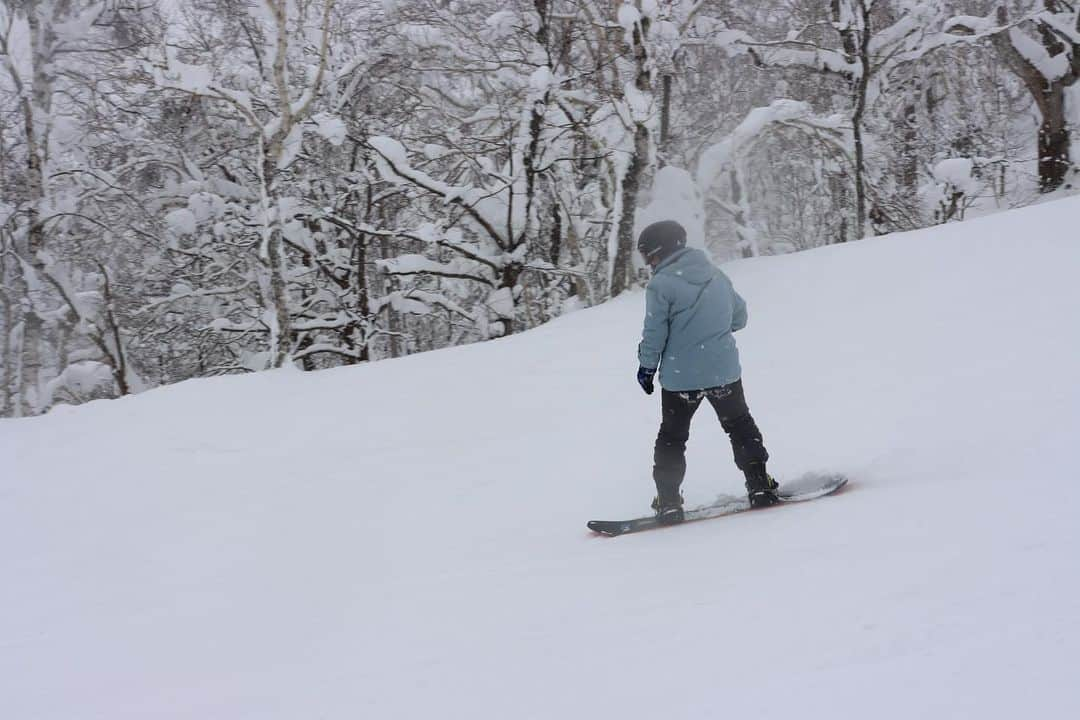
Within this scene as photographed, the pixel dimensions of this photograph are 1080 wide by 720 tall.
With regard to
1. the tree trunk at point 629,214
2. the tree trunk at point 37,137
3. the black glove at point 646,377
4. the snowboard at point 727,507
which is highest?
the tree trunk at point 37,137

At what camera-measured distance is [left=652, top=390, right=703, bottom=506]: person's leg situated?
4.22 metres

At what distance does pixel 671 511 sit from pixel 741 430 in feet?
1.90

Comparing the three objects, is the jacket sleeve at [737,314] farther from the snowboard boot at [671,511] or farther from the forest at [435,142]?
the forest at [435,142]

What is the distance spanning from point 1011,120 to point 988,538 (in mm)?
17370

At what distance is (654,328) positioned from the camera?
4.11 meters

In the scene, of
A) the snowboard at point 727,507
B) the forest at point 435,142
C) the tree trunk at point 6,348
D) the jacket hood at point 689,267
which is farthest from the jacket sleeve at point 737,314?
the tree trunk at point 6,348

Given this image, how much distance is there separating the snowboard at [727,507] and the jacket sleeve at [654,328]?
863 millimetres

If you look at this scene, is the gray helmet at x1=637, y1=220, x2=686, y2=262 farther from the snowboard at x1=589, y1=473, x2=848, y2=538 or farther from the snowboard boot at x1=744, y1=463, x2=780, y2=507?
the snowboard at x1=589, y1=473, x2=848, y2=538

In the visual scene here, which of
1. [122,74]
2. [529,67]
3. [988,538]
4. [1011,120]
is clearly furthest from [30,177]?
[1011,120]

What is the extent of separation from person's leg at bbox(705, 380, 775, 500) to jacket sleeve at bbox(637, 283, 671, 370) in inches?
13.3

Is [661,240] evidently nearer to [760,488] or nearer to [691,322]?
[691,322]

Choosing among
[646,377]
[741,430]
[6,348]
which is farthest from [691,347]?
[6,348]

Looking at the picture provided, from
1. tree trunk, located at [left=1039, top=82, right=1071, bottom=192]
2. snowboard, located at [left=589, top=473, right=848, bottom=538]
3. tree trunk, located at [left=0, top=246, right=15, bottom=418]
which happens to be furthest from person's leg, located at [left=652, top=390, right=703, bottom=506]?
tree trunk, located at [left=0, top=246, right=15, bottom=418]

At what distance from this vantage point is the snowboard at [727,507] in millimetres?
4199
